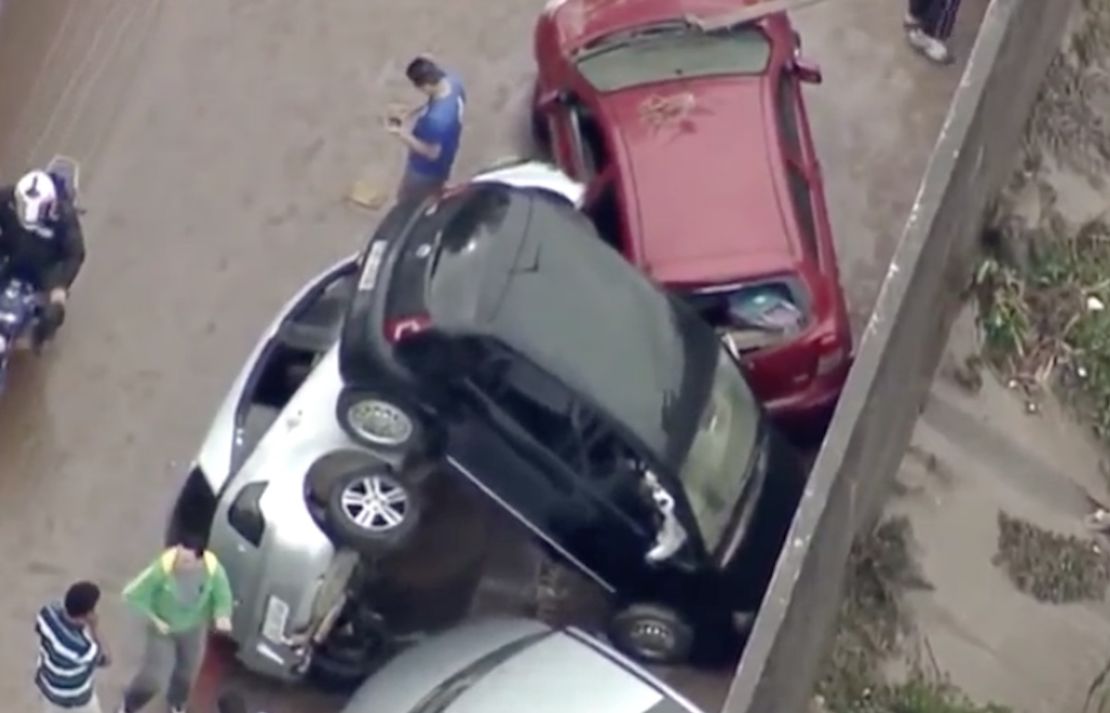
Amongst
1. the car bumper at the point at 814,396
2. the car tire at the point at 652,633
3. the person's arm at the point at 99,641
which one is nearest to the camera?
the person's arm at the point at 99,641

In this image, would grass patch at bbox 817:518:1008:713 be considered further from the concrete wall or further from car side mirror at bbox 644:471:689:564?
car side mirror at bbox 644:471:689:564

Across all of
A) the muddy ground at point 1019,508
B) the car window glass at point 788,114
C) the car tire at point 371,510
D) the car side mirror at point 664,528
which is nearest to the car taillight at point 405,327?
the car tire at point 371,510

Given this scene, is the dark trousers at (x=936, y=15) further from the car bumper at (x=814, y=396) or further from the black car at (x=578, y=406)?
the black car at (x=578, y=406)

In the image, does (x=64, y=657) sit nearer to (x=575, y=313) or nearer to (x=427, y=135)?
(x=575, y=313)

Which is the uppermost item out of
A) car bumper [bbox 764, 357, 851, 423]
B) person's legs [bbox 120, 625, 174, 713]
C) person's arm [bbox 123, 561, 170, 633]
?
car bumper [bbox 764, 357, 851, 423]

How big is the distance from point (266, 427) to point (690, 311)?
1944 millimetres

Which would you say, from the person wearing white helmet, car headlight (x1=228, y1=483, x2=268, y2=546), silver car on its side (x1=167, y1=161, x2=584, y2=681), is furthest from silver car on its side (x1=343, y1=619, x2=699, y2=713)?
the person wearing white helmet

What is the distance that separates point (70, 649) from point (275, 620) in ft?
3.10

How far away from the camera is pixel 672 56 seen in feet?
37.3

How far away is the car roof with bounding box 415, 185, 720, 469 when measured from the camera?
32.3 feet

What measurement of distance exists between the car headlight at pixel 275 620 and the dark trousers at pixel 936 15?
5.08 meters

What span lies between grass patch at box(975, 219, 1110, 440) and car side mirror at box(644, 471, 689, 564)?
235 centimetres

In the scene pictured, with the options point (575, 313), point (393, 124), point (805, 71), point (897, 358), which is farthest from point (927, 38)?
point (575, 313)

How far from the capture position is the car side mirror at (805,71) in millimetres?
11547
